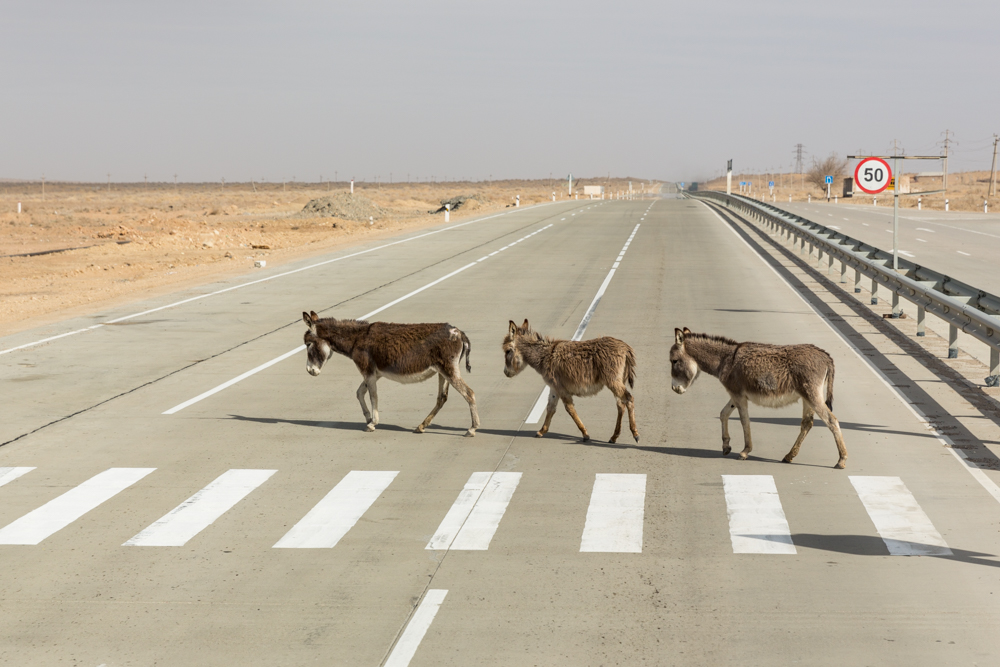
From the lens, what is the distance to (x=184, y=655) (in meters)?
6.02

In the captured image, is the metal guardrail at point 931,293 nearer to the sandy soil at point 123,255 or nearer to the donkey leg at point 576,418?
the donkey leg at point 576,418

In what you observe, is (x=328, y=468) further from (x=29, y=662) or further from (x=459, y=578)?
(x=29, y=662)

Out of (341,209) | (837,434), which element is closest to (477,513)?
(837,434)

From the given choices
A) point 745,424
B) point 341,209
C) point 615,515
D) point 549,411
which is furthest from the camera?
point 341,209

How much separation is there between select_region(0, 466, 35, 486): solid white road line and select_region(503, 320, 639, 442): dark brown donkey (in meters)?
4.77

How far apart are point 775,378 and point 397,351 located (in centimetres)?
389

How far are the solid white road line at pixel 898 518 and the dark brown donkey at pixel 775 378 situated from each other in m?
0.66

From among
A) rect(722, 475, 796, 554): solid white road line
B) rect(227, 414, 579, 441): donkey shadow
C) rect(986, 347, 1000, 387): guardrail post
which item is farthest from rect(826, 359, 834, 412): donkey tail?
Answer: rect(986, 347, 1000, 387): guardrail post

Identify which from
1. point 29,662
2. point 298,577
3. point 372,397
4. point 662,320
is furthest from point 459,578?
point 662,320

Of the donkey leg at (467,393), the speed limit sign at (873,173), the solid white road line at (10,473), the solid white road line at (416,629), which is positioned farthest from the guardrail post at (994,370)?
the solid white road line at (10,473)

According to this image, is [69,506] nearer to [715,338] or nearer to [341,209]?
[715,338]

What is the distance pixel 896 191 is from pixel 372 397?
1321cm

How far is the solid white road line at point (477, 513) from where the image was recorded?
7.91m

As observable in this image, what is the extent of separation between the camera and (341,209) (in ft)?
232
